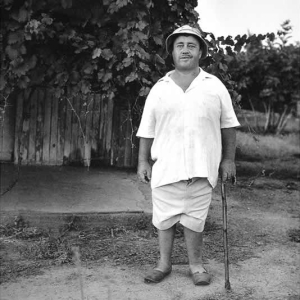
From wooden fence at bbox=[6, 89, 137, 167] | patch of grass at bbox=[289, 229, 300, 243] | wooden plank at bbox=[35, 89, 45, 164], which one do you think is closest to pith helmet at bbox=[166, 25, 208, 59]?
patch of grass at bbox=[289, 229, 300, 243]

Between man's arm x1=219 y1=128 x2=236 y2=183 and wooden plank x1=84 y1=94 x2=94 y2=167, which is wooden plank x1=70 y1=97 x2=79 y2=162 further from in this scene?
man's arm x1=219 y1=128 x2=236 y2=183

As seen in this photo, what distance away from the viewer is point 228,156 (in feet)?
12.4

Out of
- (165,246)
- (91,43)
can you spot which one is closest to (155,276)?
(165,246)

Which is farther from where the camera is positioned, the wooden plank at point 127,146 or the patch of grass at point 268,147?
the patch of grass at point 268,147

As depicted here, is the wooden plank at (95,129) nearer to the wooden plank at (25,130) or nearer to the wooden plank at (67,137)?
the wooden plank at (67,137)

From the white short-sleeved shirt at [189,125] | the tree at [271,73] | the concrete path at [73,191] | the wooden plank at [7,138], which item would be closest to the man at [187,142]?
the white short-sleeved shirt at [189,125]

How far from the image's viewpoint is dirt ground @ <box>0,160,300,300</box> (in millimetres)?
3658

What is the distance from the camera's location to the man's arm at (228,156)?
12.3ft

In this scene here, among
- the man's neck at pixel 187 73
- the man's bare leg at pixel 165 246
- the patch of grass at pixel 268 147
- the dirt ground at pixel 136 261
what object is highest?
the man's neck at pixel 187 73

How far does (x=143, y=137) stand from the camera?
3.80m

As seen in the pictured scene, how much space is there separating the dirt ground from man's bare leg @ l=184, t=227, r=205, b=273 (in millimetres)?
113

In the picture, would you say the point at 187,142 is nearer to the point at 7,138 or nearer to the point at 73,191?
the point at 73,191

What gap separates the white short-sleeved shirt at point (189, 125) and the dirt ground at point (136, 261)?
76cm

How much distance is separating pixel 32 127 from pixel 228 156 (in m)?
3.54
